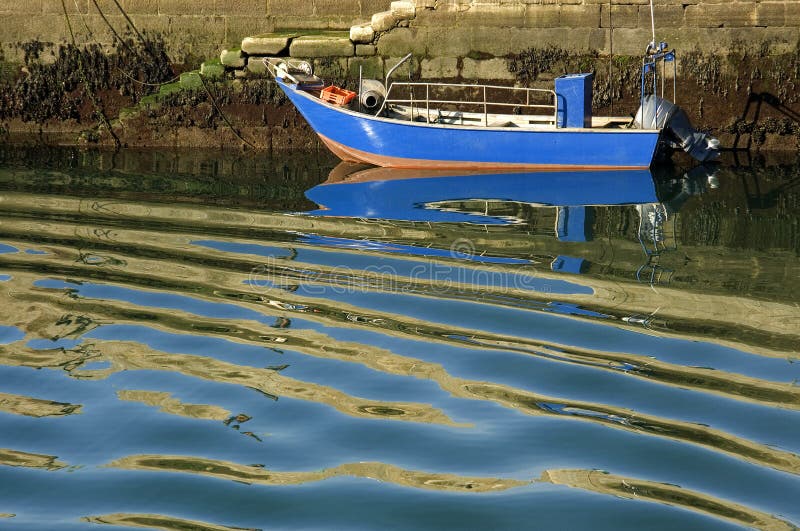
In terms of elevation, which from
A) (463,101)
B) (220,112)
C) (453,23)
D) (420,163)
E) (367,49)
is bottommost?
(420,163)

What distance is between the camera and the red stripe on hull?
12078mm

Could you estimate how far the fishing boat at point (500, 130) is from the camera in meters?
11.9

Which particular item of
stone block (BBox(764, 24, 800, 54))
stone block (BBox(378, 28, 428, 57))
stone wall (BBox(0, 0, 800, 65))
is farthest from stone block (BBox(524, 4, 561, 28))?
stone block (BBox(764, 24, 800, 54))

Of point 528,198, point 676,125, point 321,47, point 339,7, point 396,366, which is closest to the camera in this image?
point 396,366

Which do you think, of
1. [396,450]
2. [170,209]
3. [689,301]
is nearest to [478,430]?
[396,450]

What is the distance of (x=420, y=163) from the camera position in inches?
485

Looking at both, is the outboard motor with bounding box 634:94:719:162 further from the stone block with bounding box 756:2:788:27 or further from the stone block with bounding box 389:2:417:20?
the stone block with bounding box 389:2:417:20

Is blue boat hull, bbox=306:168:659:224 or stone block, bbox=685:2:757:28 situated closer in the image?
blue boat hull, bbox=306:168:659:224

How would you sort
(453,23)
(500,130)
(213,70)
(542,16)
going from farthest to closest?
(213,70), (453,23), (542,16), (500,130)

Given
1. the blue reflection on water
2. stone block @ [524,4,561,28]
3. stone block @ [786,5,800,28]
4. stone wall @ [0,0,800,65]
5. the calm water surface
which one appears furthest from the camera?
stone block @ [524,4,561,28]

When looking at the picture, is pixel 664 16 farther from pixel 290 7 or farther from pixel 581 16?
pixel 290 7

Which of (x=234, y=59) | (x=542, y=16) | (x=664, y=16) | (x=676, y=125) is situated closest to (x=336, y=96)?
(x=234, y=59)

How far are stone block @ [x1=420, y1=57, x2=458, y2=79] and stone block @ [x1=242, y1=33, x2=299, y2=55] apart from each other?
1582 mm

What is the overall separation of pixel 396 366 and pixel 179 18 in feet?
30.7
